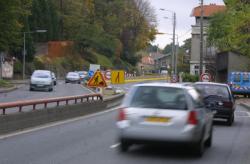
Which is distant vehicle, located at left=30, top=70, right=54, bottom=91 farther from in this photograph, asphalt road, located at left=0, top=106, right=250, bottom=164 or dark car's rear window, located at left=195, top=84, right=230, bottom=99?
asphalt road, located at left=0, top=106, right=250, bottom=164

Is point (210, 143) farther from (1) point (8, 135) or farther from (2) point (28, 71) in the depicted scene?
(2) point (28, 71)


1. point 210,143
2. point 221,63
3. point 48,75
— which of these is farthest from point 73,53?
point 210,143

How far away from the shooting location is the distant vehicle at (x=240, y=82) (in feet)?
188

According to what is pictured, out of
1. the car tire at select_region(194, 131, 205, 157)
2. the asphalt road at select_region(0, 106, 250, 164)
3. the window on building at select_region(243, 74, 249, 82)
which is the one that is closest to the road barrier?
the asphalt road at select_region(0, 106, 250, 164)

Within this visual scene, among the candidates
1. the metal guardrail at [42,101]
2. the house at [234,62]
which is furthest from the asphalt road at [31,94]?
the house at [234,62]

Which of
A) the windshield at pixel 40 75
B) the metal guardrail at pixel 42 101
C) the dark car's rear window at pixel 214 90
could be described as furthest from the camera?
the windshield at pixel 40 75

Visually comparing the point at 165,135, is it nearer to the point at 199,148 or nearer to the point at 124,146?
the point at 199,148

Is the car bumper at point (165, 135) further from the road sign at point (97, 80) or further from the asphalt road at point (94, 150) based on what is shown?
the road sign at point (97, 80)

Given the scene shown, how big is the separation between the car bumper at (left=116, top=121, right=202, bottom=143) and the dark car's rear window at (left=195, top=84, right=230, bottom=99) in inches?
393

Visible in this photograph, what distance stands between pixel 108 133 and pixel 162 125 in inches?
238

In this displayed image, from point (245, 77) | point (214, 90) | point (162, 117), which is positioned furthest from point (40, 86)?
point (162, 117)

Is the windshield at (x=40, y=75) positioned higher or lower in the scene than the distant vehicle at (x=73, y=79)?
higher

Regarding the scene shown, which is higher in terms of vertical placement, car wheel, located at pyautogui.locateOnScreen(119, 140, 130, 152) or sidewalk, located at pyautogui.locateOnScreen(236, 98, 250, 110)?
car wheel, located at pyautogui.locateOnScreen(119, 140, 130, 152)

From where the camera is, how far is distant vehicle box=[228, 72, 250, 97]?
57156 mm
